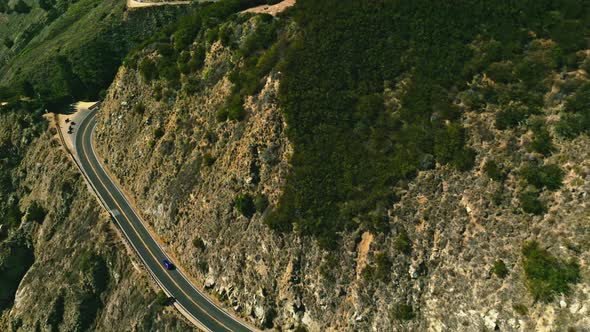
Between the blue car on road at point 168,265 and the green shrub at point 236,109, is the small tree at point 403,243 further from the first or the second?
the blue car on road at point 168,265

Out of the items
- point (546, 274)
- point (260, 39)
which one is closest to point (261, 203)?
point (260, 39)

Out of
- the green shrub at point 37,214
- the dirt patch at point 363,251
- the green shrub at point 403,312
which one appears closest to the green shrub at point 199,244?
the dirt patch at point 363,251

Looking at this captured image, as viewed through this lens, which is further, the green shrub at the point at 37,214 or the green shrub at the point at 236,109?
the green shrub at the point at 37,214

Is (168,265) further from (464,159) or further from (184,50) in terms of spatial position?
(464,159)

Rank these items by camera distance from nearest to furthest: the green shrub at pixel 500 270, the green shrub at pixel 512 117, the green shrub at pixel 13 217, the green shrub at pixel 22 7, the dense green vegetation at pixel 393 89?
the green shrub at pixel 500 270 → the green shrub at pixel 512 117 → the dense green vegetation at pixel 393 89 → the green shrub at pixel 13 217 → the green shrub at pixel 22 7

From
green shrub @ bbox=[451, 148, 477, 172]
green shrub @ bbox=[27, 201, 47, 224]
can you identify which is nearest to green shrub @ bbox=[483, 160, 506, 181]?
green shrub @ bbox=[451, 148, 477, 172]

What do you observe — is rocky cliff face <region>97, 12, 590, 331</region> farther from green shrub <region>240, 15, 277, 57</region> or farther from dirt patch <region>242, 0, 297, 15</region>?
dirt patch <region>242, 0, 297, 15</region>
